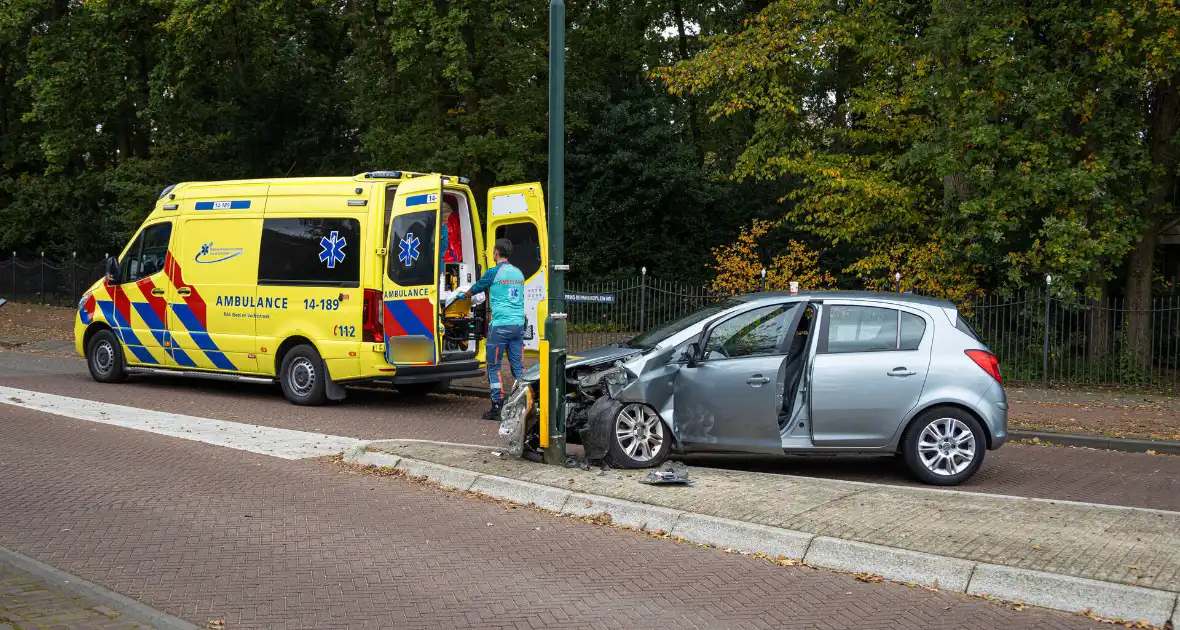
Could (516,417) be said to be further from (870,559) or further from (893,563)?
(893,563)

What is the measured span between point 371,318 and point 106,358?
17.2ft

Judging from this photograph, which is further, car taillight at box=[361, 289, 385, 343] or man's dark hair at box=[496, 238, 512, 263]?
car taillight at box=[361, 289, 385, 343]

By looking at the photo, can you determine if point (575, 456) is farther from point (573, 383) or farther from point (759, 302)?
point (759, 302)

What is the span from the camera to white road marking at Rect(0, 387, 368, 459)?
9.80 metres

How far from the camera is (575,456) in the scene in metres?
8.66

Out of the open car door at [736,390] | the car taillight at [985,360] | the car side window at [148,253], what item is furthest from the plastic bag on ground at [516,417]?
the car side window at [148,253]

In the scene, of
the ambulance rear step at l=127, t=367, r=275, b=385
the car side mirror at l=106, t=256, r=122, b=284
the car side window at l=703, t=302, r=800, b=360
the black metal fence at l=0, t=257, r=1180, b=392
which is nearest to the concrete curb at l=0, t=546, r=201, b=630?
the car side window at l=703, t=302, r=800, b=360

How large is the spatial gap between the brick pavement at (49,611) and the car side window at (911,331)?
6004mm

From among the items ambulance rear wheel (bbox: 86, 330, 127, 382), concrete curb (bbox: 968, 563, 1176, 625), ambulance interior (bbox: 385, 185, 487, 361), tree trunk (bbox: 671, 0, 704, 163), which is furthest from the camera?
tree trunk (bbox: 671, 0, 704, 163)

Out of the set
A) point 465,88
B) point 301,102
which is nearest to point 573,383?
point 465,88

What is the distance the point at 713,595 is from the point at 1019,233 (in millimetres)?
13845

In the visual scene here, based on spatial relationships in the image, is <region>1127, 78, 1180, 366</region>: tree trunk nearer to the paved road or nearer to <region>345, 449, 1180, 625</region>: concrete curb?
the paved road

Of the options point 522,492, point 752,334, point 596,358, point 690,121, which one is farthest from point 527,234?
point 690,121

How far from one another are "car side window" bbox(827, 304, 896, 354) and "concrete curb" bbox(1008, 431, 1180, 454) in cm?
368
